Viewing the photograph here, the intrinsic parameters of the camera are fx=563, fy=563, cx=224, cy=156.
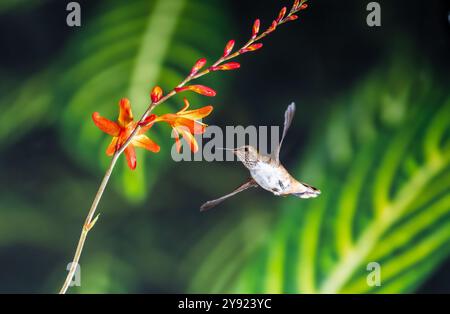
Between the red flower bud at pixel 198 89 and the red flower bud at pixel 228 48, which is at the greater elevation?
the red flower bud at pixel 228 48

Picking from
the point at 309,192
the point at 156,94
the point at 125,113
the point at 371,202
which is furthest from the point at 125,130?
the point at 371,202

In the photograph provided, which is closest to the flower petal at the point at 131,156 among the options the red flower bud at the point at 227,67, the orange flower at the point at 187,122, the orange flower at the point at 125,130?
the orange flower at the point at 125,130

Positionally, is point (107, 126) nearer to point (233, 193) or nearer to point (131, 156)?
point (131, 156)

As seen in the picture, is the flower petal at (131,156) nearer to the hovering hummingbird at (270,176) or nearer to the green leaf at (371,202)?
the hovering hummingbird at (270,176)

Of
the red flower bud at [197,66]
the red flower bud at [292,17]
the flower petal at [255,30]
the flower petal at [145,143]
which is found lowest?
the flower petal at [145,143]

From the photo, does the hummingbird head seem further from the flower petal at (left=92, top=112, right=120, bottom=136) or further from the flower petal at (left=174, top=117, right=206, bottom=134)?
the flower petal at (left=92, top=112, right=120, bottom=136)

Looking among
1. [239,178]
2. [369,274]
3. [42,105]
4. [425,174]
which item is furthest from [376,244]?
[42,105]

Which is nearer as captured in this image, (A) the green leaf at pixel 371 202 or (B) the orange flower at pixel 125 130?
(B) the orange flower at pixel 125 130
